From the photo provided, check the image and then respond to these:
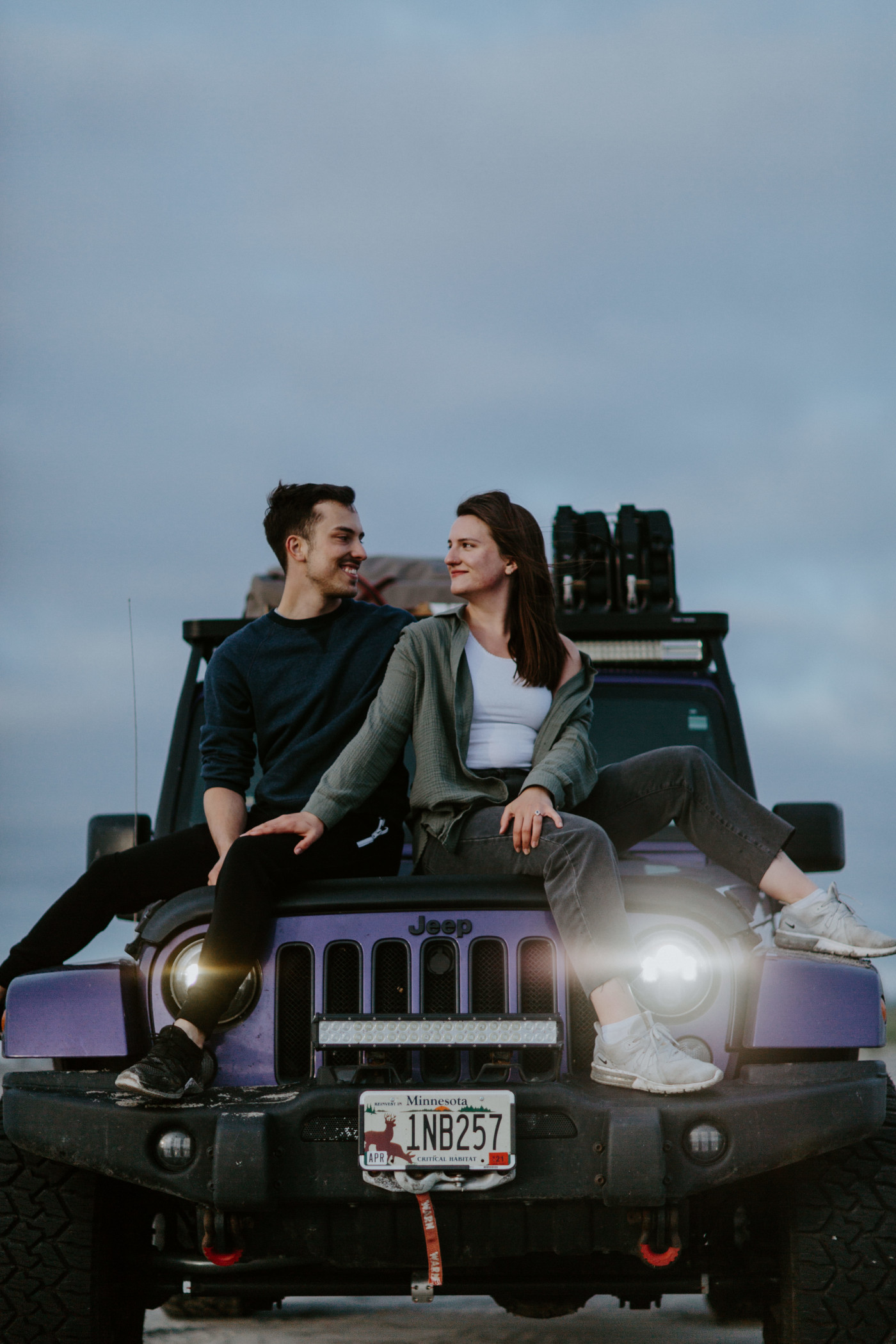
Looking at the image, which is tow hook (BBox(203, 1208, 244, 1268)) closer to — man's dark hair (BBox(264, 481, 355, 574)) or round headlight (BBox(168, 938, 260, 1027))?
round headlight (BBox(168, 938, 260, 1027))

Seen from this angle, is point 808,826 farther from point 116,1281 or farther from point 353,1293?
point 116,1281

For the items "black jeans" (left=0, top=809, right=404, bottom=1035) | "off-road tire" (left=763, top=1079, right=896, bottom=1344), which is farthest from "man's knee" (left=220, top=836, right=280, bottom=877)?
"off-road tire" (left=763, top=1079, right=896, bottom=1344)

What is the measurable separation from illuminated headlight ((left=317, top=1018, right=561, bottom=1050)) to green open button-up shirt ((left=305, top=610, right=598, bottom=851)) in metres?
0.63

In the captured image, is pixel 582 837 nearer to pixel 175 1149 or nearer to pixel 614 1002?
pixel 614 1002

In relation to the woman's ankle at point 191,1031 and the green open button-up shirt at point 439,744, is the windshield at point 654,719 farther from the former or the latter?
the woman's ankle at point 191,1031

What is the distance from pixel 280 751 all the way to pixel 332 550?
0.66 meters

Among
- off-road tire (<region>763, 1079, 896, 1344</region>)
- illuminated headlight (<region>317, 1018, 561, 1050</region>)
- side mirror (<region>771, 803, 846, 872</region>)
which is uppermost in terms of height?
side mirror (<region>771, 803, 846, 872</region>)

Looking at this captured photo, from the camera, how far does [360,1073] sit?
3.55 meters

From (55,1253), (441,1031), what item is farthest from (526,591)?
(55,1253)

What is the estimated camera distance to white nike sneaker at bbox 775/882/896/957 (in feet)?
12.1

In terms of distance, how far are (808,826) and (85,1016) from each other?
8.00 ft

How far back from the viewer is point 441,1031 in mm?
3471

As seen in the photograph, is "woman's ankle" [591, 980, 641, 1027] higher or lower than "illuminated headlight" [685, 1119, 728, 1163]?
higher

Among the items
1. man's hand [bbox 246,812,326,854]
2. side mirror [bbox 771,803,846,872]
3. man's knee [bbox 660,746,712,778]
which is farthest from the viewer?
Answer: side mirror [bbox 771,803,846,872]
